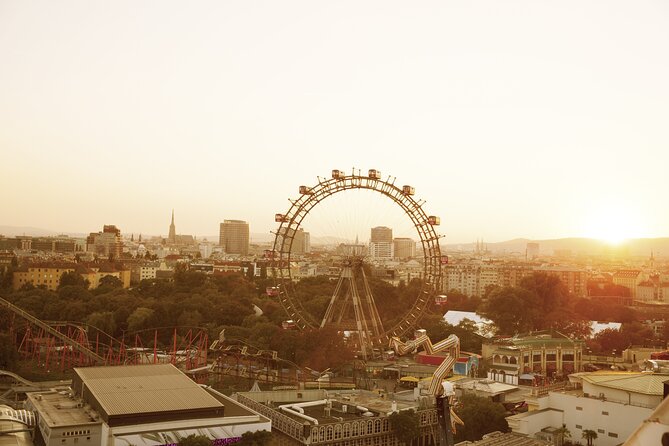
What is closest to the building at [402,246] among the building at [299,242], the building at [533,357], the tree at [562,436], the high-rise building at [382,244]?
the high-rise building at [382,244]

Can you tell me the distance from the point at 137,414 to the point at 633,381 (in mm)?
18566

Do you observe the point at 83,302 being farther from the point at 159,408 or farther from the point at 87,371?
the point at 159,408

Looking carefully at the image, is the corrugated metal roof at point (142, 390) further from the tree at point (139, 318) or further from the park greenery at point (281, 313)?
the tree at point (139, 318)

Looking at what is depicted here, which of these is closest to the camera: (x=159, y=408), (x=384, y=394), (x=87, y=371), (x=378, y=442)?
(x=159, y=408)

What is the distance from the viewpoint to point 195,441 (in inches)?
816

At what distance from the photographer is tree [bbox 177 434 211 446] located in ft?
67.7

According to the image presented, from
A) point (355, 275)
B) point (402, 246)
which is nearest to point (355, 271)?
point (355, 275)

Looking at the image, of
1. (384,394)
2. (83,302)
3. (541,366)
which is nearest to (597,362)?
(541,366)

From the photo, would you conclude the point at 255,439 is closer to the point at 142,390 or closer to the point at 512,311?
the point at 142,390

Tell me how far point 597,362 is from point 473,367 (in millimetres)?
11552

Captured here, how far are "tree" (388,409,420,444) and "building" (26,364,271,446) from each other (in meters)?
4.85

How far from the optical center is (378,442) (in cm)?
2445

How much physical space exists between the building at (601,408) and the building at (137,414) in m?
11.4

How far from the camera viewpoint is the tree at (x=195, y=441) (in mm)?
20625
